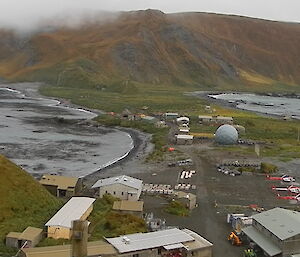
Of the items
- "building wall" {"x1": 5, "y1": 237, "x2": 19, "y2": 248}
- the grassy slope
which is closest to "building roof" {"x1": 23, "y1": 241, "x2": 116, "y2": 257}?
"building wall" {"x1": 5, "y1": 237, "x2": 19, "y2": 248}

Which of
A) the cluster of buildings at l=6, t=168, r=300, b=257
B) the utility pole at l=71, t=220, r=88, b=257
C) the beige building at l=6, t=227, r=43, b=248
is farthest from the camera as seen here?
the beige building at l=6, t=227, r=43, b=248

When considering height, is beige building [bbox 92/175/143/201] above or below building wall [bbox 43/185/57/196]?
above

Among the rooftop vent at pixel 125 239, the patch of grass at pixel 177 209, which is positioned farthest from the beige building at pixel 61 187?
the rooftop vent at pixel 125 239

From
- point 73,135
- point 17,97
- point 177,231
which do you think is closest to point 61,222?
point 177,231

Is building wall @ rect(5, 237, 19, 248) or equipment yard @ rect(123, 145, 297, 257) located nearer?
building wall @ rect(5, 237, 19, 248)

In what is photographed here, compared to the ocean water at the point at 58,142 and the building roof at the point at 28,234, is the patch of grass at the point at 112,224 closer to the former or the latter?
the building roof at the point at 28,234

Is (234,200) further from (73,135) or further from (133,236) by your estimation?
(73,135)

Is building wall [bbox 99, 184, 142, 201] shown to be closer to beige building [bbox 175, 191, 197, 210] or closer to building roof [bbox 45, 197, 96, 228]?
beige building [bbox 175, 191, 197, 210]
